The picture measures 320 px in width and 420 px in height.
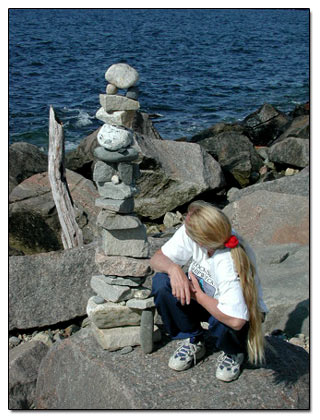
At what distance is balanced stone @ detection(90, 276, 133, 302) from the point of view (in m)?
4.82

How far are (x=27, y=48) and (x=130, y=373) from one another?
23156 mm

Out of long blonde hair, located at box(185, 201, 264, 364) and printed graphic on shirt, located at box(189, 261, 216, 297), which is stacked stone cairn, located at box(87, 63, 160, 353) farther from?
long blonde hair, located at box(185, 201, 264, 364)

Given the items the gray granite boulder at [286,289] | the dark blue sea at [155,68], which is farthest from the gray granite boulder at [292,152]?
the dark blue sea at [155,68]

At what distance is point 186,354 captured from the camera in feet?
15.4

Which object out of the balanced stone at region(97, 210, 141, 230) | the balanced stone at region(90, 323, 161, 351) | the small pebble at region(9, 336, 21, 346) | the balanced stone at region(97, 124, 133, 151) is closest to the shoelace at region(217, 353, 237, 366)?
the balanced stone at region(90, 323, 161, 351)

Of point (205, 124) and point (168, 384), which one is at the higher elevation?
point (205, 124)

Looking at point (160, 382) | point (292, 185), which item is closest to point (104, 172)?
point (160, 382)

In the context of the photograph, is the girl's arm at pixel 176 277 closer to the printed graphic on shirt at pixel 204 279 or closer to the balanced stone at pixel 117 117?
the printed graphic on shirt at pixel 204 279

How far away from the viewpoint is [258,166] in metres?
12.3

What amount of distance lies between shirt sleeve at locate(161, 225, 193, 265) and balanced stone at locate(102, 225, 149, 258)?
381 millimetres

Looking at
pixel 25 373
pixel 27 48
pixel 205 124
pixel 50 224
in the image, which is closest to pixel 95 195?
pixel 50 224

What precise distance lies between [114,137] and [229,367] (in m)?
1.88

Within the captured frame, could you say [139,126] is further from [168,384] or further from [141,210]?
[168,384]

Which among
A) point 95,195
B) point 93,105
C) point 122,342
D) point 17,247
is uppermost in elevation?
point 93,105
